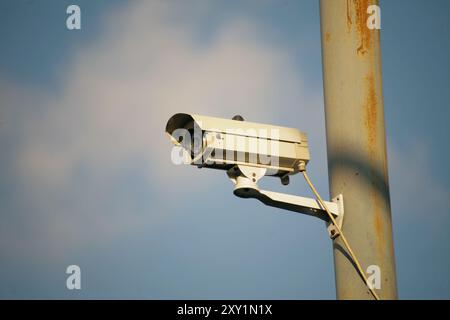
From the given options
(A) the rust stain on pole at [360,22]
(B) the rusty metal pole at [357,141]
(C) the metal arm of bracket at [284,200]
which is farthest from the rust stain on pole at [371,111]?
(C) the metal arm of bracket at [284,200]

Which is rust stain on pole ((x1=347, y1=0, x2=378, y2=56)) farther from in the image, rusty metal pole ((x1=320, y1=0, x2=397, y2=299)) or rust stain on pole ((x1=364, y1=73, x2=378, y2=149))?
rust stain on pole ((x1=364, y1=73, x2=378, y2=149))

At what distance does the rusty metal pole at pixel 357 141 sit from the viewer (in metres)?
4.84

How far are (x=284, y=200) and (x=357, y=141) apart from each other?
48 centimetres

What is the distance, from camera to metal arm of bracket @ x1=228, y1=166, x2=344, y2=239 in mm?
4984

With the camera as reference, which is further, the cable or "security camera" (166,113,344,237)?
"security camera" (166,113,344,237)

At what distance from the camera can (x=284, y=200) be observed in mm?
5082

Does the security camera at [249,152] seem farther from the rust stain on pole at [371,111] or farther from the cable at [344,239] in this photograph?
the rust stain on pole at [371,111]

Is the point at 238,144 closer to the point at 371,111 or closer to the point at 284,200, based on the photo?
the point at 284,200

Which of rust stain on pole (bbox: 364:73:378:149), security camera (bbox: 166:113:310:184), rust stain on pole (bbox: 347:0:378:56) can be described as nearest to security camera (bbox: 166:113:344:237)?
security camera (bbox: 166:113:310:184)

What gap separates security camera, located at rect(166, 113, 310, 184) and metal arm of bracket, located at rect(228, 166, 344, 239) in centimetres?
4

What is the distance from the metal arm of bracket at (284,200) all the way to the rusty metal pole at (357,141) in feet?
A: 0.16

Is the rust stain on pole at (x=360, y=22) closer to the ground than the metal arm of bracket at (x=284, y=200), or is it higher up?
higher up

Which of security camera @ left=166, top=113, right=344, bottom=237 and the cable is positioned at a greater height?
security camera @ left=166, top=113, right=344, bottom=237

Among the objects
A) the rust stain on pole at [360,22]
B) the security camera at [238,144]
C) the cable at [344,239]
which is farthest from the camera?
the rust stain on pole at [360,22]
